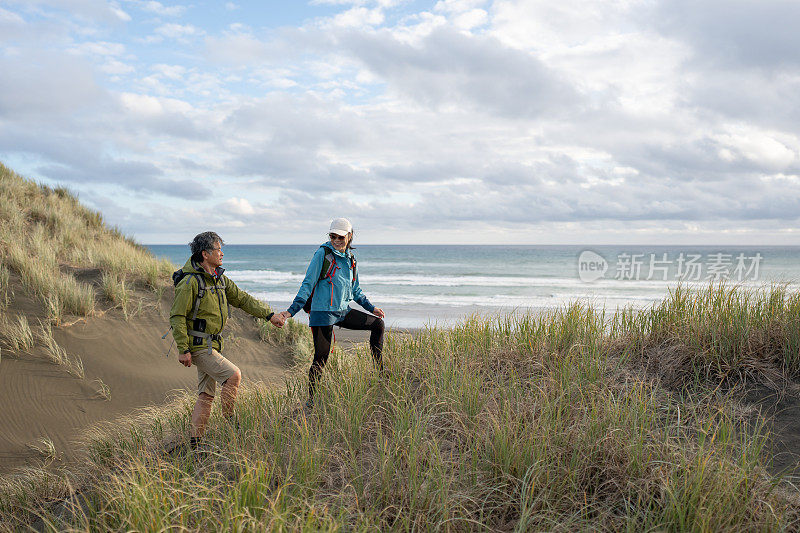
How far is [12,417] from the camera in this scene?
670 cm

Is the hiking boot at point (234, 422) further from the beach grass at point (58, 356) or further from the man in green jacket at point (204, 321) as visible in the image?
the beach grass at point (58, 356)

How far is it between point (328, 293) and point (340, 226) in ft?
2.31

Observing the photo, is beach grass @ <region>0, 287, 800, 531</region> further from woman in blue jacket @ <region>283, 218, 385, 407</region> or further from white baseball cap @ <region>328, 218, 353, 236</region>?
white baseball cap @ <region>328, 218, 353, 236</region>

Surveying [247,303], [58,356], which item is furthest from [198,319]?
[58,356]

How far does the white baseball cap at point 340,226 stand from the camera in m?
5.39

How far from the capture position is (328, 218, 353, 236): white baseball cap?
5387 millimetres

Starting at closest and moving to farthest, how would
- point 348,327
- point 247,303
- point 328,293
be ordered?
point 247,303 < point 328,293 < point 348,327

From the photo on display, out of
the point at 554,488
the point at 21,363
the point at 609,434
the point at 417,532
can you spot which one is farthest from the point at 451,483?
the point at 21,363

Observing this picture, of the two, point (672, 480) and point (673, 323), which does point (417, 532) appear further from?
point (673, 323)

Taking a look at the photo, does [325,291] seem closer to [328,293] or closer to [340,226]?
[328,293]

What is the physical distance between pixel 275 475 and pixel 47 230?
1298cm

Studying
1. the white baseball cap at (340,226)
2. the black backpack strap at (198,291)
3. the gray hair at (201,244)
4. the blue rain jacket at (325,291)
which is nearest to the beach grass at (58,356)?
the black backpack strap at (198,291)

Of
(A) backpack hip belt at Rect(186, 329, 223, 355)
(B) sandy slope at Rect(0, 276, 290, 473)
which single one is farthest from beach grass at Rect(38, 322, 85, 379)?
(A) backpack hip belt at Rect(186, 329, 223, 355)

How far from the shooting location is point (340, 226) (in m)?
5.41
